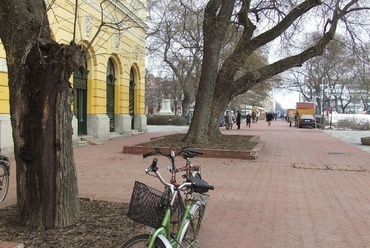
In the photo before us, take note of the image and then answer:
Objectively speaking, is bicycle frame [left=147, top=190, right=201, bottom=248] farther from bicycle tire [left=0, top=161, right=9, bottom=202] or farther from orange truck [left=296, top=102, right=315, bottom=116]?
orange truck [left=296, top=102, right=315, bottom=116]

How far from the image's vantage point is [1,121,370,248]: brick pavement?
5305 millimetres

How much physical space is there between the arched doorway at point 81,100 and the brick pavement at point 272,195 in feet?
17.6

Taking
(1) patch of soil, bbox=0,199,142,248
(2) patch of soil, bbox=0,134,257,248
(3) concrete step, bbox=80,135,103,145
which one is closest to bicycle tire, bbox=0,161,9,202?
(2) patch of soil, bbox=0,134,257,248

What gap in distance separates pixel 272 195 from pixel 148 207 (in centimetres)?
478

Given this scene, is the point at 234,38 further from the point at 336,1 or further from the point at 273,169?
the point at 273,169

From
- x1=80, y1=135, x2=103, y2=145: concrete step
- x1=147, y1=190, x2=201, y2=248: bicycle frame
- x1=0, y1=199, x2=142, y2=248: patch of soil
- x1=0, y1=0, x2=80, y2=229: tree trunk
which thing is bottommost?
x1=0, y1=199, x2=142, y2=248: patch of soil

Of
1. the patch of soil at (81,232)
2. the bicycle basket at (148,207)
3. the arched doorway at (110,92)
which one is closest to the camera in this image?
the bicycle basket at (148,207)

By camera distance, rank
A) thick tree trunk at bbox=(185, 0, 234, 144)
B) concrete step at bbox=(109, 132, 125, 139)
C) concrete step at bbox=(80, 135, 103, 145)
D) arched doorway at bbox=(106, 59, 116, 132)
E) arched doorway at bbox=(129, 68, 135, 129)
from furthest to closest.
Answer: arched doorway at bbox=(129, 68, 135, 129) < arched doorway at bbox=(106, 59, 116, 132) < concrete step at bbox=(109, 132, 125, 139) < concrete step at bbox=(80, 135, 103, 145) < thick tree trunk at bbox=(185, 0, 234, 144)

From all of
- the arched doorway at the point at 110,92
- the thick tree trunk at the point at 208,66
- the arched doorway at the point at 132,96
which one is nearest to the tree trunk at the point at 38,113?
the thick tree trunk at the point at 208,66

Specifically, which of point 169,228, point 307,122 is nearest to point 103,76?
point 169,228

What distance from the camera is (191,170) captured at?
16.6ft

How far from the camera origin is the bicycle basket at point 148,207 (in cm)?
346

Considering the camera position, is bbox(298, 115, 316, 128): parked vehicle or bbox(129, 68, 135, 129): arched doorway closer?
bbox(129, 68, 135, 129): arched doorway

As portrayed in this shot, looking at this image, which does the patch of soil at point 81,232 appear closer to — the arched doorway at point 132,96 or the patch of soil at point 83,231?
the patch of soil at point 83,231
